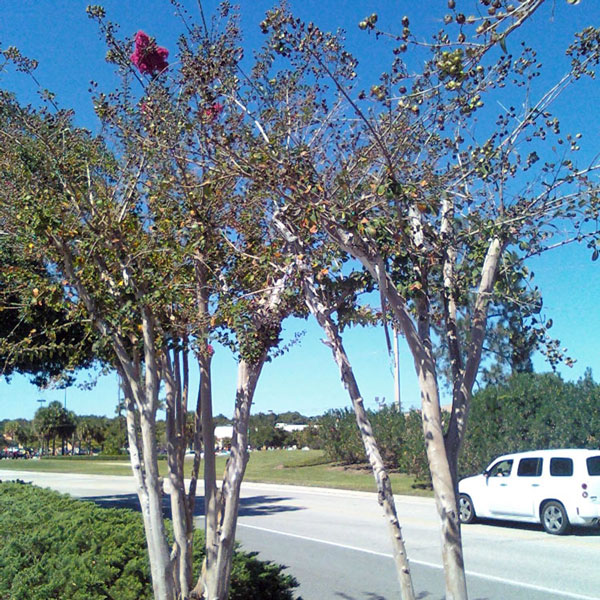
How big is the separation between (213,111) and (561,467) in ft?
43.6

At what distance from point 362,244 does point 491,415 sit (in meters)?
22.8

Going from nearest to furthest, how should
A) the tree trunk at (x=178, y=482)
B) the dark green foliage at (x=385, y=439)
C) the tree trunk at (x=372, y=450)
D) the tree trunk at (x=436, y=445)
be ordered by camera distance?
the tree trunk at (x=436, y=445) < the tree trunk at (x=372, y=450) < the tree trunk at (x=178, y=482) < the dark green foliage at (x=385, y=439)

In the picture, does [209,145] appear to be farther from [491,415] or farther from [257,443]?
[257,443]

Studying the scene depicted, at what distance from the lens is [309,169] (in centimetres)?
520

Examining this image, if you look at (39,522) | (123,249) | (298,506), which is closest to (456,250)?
(123,249)

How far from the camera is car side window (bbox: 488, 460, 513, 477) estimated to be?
58.0 feet

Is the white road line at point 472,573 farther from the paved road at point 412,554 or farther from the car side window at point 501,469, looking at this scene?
the car side window at point 501,469

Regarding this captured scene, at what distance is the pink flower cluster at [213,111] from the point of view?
18.8 ft

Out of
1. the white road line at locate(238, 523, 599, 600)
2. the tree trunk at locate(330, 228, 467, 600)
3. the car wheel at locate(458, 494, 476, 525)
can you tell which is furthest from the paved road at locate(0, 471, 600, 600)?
the tree trunk at locate(330, 228, 467, 600)

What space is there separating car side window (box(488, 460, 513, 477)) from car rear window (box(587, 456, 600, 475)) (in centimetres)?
223

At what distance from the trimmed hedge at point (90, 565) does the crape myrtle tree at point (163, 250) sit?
1.98ft

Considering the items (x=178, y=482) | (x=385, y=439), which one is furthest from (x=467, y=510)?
(x=385, y=439)

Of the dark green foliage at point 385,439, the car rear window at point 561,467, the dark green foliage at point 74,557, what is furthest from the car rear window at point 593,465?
the dark green foliage at point 74,557

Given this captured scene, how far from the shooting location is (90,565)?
6906mm
